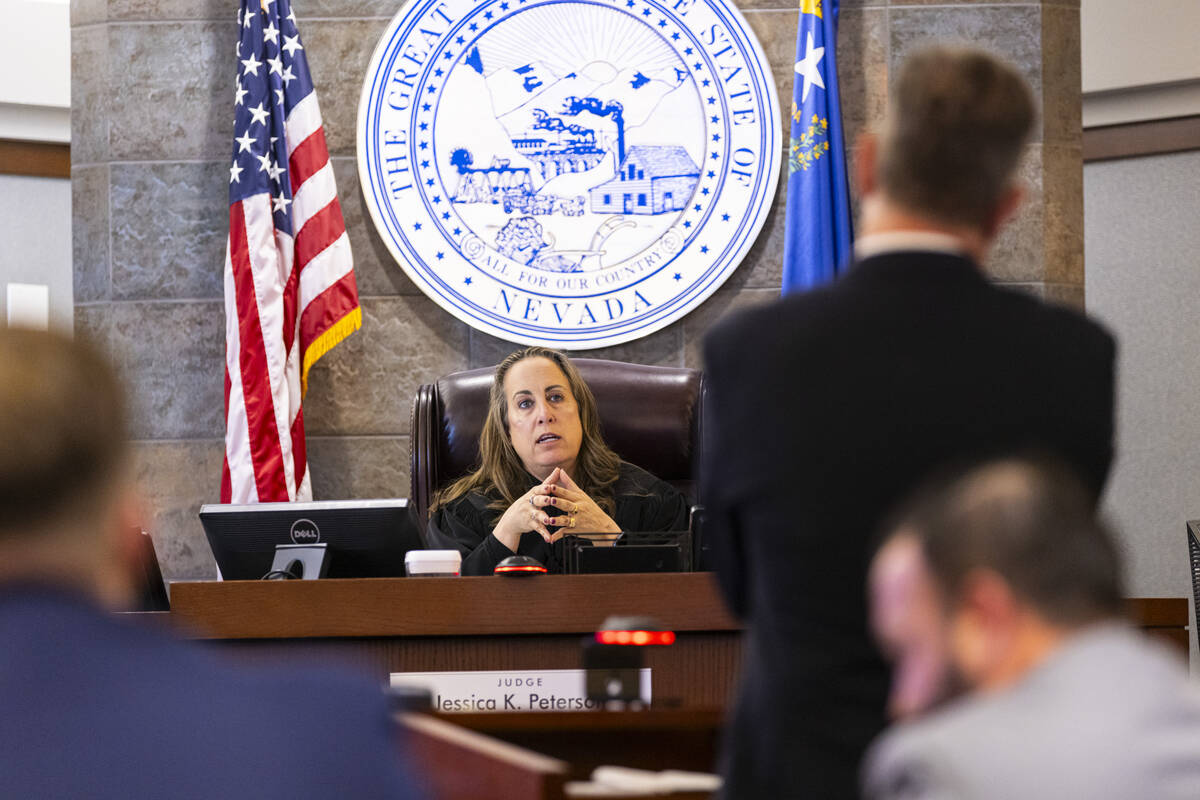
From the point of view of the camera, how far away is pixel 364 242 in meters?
4.77

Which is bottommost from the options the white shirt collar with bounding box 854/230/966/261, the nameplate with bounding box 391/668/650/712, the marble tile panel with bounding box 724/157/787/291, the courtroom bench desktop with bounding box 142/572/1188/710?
the nameplate with bounding box 391/668/650/712

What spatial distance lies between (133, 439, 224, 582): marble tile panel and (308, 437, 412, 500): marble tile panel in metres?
0.32

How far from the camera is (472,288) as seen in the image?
15.5 ft

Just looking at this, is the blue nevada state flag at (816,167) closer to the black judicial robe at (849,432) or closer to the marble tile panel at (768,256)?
the marble tile panel at (768,256)

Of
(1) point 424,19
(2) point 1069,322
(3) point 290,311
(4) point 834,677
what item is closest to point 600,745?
(4) point 834,677

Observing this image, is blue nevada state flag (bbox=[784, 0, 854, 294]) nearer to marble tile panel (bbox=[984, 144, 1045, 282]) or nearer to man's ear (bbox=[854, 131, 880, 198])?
marble tile panel (bbox=[984, 144, 1045, 282])

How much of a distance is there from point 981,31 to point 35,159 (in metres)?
4.12

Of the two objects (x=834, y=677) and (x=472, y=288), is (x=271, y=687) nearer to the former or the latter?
(x=834, y=677)

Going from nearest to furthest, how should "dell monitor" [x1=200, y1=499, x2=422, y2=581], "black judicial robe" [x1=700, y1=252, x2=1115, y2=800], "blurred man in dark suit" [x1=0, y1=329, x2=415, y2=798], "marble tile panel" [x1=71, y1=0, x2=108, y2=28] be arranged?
"blurred man in dark suit" [x1=0, y1=329, x2=415, y2=798], "black judicial robe" [x1=700, y1=252, x2=1115, y2=800], "dell monitor" [x1=200, y1=499, x2=422, y2=581], "marble tile panel" [x1=71, y1=0, x2=108, y2=28]

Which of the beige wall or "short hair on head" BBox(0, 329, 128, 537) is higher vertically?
the beige wall

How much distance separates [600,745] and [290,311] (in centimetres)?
305

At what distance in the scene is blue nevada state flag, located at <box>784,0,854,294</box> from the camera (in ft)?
14.4

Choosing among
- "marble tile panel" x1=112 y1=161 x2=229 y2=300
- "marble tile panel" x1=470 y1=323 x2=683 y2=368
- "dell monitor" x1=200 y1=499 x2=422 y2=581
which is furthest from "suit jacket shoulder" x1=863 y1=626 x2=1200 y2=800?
"marble tile panel" x1=112 y1=161 x2=229 y2=300

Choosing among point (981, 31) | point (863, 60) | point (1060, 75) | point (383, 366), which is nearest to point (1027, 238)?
point (1060, 75)
